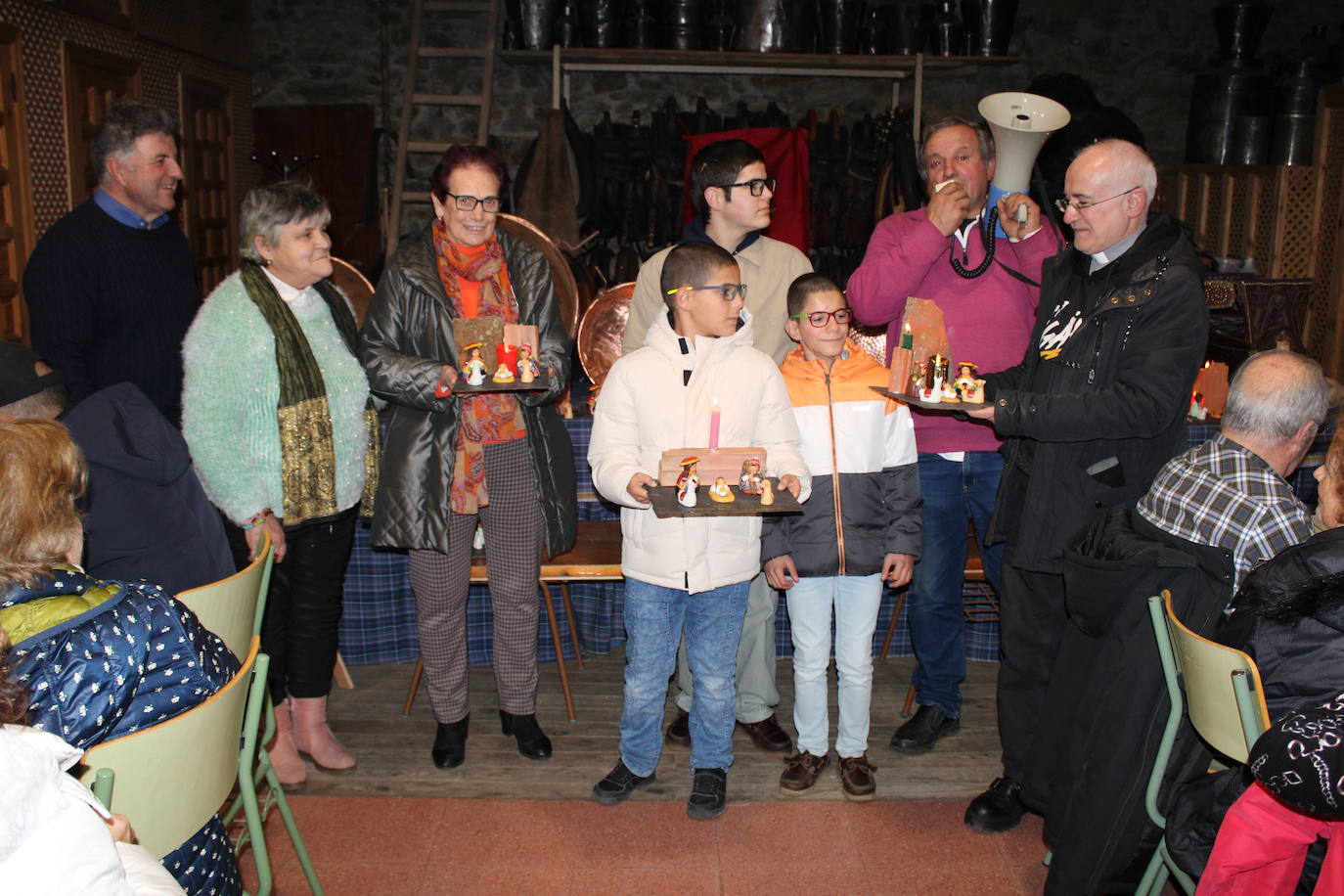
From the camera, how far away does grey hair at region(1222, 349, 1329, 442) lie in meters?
2.07

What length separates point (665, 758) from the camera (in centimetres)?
309

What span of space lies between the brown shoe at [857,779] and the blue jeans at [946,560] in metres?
0.36

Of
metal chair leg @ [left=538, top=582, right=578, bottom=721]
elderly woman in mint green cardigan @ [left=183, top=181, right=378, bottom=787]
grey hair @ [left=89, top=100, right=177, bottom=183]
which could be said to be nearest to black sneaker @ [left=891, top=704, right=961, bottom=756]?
metal chair leg @ [left=538, top=582, right=578, bottom=721]

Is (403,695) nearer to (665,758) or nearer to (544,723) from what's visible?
(544,723)

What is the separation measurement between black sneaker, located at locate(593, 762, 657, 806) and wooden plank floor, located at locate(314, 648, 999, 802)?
6 cm

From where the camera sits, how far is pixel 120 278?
2949 millimetres

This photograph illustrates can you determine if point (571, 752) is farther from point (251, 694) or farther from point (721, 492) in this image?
point (251, 694)

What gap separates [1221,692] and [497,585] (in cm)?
189

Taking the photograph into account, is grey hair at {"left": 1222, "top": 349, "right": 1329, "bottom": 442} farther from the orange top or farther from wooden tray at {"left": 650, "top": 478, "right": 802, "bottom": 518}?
the orange top

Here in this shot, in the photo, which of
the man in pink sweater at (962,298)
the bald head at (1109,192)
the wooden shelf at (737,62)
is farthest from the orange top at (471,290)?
the wooden shelf at (737,62)

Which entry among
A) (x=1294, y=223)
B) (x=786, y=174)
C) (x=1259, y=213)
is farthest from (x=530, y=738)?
(x=1259, y=213)

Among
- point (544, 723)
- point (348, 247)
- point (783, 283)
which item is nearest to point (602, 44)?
point (348, 247)

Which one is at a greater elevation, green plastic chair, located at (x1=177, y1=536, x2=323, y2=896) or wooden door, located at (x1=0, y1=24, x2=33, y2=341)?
wooden door, located at (x1=0, y1=24, x2=33, y2=341)

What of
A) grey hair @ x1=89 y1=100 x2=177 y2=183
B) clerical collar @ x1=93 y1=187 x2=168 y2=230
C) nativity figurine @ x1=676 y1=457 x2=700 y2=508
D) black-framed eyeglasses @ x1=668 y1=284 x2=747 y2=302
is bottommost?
nativity figurine @ x1=676 y1=457 x2=700 y2=508
